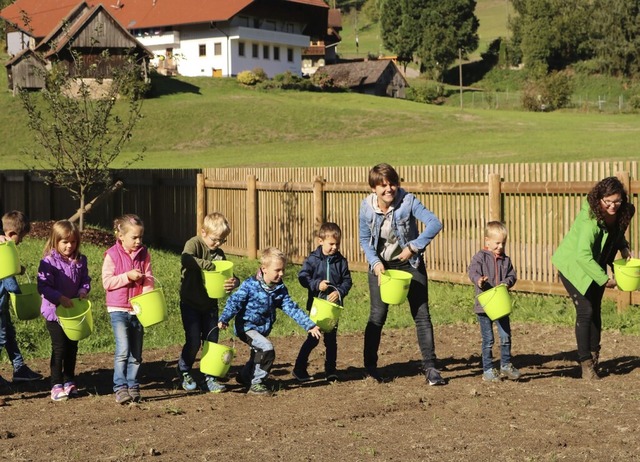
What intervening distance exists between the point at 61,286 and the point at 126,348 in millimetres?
664

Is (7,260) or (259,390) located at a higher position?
(7,260)

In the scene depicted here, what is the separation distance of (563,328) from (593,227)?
123 inches

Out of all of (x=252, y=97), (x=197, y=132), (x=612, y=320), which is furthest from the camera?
(x=252, y=97)

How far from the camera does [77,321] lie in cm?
711

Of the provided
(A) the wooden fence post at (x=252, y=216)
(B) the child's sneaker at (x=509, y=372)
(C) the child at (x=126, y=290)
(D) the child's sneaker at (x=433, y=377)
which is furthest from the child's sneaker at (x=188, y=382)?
(A) the wooden fence post at (x=252, y=216)

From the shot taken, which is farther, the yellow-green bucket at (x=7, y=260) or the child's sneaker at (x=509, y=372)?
the child's sneaker at (x=509, y=372)

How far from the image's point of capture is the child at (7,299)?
773 cm

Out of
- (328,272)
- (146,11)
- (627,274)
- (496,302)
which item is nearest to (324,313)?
(328,272)

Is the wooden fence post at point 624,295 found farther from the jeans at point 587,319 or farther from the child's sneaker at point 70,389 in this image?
the child's sneaker at point 70,389

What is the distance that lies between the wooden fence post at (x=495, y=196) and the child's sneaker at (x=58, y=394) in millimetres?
7178

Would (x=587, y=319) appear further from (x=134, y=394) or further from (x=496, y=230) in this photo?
(x=134, y=394)

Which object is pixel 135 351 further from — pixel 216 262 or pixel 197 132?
pixel 197 132

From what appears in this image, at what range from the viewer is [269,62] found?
7931 centimetres

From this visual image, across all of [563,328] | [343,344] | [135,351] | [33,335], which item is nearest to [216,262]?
[135,351]
